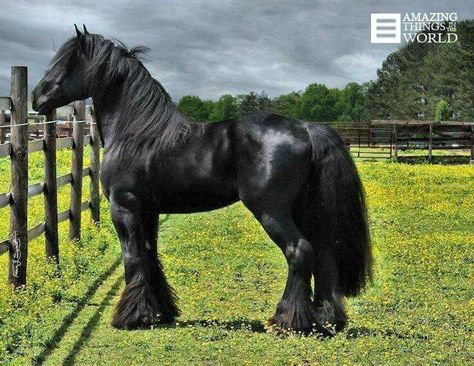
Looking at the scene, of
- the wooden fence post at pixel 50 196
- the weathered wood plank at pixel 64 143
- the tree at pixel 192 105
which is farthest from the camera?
the tree at pixel 192 105

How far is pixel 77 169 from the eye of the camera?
39.0 ft

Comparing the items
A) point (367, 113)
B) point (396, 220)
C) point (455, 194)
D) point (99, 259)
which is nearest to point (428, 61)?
point (367, 113)

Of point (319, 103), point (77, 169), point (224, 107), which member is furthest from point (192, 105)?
point (77, 169)

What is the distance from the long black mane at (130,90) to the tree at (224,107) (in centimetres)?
11637

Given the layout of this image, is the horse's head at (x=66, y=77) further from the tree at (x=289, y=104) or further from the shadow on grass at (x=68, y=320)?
the tree at (x=289, y=104)

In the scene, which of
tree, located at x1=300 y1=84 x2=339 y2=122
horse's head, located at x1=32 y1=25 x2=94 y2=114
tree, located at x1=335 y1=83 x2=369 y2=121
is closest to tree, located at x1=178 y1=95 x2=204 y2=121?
tree, located at x1=300 y1=84 x2=339 y2=122

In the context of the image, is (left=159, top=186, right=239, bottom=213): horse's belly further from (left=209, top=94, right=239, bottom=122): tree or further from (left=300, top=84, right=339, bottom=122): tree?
(left=300, top=84, right=339, bottom=122): tree

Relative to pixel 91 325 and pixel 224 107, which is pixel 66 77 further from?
pixel 224 107

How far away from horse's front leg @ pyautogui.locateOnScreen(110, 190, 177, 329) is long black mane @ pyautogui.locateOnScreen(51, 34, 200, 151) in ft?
1.77

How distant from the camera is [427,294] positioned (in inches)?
335

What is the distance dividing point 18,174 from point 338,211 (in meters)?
3.65

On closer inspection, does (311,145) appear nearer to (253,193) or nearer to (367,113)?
(253,193)

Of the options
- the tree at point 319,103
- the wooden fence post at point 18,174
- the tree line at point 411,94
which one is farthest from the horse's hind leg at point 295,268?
the tree at point 319,103

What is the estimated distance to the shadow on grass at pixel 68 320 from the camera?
20.9 feet
